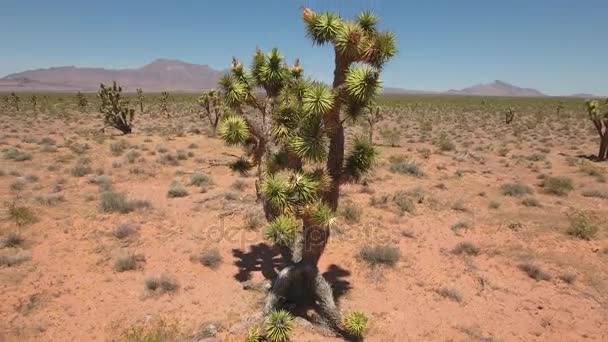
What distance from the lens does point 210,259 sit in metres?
10.2

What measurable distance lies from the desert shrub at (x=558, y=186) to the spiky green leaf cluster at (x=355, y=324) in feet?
40.8

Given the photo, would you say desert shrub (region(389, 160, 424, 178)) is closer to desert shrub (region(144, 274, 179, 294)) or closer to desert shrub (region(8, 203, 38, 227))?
desert shrub (region(144, 274, 179, 294))

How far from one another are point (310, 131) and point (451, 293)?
4.75m

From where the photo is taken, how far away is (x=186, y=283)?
9398 mm

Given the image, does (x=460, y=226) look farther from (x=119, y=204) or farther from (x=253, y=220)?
(x=119, y=204)

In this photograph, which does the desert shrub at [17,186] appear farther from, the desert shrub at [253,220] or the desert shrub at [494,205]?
the desert shrub at [494,205]

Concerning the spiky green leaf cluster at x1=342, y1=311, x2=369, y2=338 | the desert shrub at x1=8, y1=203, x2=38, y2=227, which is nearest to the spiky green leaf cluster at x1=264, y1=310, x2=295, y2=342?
the spiky green leaf cluster at x1=342, y1=311, x2=369, y2=338

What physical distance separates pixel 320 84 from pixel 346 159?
1.52 meters

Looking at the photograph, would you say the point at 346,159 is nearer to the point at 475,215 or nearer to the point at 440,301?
the point at 440,301

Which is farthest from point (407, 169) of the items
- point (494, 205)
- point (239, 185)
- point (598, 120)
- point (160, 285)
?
point (160, 285)

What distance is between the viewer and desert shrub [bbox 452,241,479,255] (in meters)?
11.0

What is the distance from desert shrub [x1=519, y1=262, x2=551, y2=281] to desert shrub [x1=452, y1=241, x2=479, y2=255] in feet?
3.70

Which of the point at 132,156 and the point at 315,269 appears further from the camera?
the point at 132,156

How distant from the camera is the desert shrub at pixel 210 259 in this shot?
10227 millimetres
